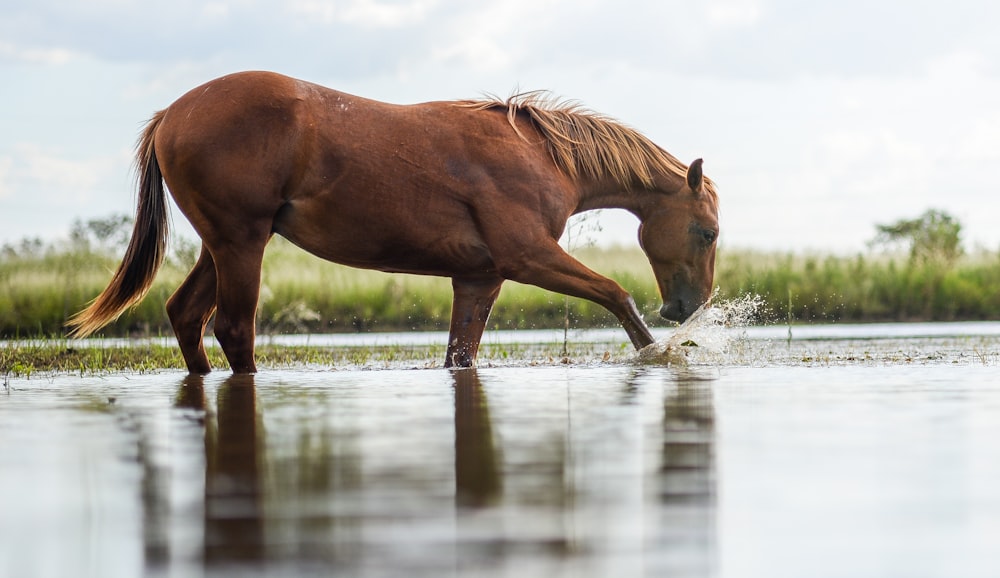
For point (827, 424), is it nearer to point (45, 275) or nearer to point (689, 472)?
point (689, 472)

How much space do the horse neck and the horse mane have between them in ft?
0.13

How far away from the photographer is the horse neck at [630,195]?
22.5 feet

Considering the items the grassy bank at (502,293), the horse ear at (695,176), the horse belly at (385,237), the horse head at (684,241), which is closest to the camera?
the horse belly at (385,237)

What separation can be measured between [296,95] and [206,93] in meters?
0.43

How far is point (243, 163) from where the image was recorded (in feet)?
18.8

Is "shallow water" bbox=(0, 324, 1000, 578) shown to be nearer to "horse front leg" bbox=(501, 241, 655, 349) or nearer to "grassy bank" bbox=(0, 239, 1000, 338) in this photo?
"horse front leg" bbox=(501, 241, 655, 349)

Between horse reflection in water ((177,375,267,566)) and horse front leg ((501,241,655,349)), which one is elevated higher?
horse front leg ((501,241,655,349))

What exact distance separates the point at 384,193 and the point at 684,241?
185 centimetres

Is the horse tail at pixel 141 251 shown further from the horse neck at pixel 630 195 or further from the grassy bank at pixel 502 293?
the grassy bank at pixel 502 293

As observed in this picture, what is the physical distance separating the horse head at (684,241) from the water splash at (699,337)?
0.50 feet

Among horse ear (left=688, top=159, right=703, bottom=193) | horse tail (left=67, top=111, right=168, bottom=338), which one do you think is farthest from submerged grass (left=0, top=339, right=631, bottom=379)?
horse ear (left=688, top=159, right=703, bottom=193)

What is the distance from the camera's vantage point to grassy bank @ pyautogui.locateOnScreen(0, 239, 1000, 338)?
13.9 m

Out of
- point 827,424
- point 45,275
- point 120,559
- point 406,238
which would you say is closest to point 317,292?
point 45,275

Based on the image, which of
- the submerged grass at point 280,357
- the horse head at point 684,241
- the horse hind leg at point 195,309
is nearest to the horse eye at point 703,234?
the horse head at point 684,241
